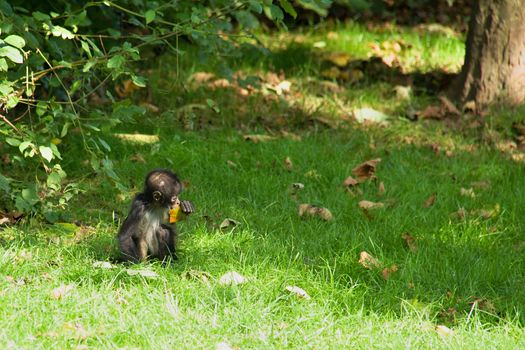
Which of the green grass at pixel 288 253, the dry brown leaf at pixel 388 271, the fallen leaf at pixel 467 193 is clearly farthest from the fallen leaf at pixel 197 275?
the fallen leaf at pixel 467 193

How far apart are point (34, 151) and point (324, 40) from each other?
6.09m

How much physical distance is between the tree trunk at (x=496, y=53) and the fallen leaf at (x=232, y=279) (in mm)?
4377

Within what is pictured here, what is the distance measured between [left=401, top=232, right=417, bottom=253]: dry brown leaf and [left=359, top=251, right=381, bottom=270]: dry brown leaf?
40cm

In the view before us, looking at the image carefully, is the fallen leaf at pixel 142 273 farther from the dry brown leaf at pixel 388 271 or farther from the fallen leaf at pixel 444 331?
the fallen leaf at pixel 444 331

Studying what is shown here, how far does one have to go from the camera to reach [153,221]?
5.53 metres

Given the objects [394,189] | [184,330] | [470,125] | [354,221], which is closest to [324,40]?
[470,125]

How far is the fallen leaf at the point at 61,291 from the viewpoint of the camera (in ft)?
15.9

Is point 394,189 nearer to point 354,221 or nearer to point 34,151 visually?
point 354,221

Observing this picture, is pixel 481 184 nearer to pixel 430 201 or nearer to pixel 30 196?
pixel 430 201

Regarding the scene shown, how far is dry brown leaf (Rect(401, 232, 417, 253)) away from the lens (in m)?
5.92

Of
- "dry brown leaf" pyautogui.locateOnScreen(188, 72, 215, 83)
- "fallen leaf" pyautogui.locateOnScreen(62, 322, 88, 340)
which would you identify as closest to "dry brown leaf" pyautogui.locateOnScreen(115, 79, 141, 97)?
"dry brown leaf" pyautogui.locateOnScreen(188, 72, 215, 83)

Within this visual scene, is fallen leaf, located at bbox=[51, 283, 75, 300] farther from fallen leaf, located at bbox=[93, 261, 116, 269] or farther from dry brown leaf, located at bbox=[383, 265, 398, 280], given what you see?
dry brown leaf, located at bbox=[383, 265, 398, 280]

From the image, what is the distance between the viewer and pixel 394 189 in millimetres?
7109

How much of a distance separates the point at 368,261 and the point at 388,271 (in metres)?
0.16
